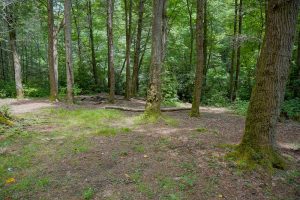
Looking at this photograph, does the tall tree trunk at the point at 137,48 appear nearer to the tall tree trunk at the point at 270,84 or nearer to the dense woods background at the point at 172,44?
the dense woods background at the point at 172,44

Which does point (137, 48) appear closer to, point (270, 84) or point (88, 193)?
point (270, 84)

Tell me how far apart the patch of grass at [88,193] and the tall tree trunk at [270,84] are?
287cm

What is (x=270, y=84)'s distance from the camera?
4250mm

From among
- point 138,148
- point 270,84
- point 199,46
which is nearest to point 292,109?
point 199,46

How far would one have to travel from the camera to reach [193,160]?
4.65 meters

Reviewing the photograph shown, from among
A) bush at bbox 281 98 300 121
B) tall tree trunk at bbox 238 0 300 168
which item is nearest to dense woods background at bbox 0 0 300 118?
bush at bbox 281 98 300 121

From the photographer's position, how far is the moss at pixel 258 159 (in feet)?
14.0

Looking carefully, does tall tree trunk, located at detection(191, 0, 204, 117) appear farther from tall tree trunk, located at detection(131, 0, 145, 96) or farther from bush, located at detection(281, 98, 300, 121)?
tall tree trunk, located at detection(131, 0, 145, 96)

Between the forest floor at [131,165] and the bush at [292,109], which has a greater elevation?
the bush at [292,109]

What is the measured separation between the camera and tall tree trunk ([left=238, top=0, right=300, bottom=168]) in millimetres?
4102

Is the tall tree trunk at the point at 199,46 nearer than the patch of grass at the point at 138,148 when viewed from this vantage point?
No

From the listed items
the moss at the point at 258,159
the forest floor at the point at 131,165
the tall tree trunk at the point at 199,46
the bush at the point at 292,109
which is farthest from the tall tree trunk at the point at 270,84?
the bush at the point at 292,109

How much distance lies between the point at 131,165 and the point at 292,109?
28.6 feet

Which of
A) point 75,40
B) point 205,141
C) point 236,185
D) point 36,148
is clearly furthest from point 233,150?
point 75,40
